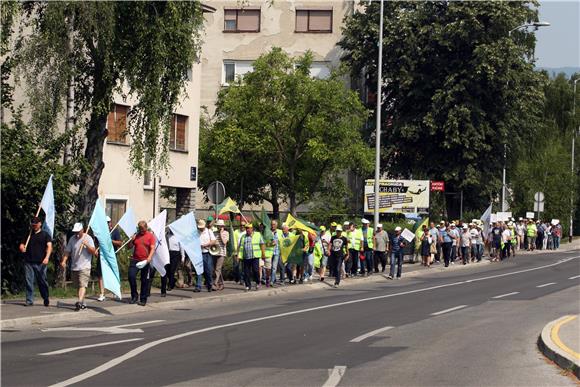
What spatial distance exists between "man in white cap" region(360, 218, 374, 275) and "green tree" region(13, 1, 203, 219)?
1130 centimetres

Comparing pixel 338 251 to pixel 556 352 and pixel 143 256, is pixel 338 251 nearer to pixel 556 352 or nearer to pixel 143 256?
pixel 143 256

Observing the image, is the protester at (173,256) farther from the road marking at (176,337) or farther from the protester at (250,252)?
the road marking at (176,337)

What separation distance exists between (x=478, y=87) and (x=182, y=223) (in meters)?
34.1

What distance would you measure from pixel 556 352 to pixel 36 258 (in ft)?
36.2

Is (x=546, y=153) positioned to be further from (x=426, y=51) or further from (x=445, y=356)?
(x=445, y=356)

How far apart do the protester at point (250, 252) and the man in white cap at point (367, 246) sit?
7237 mm

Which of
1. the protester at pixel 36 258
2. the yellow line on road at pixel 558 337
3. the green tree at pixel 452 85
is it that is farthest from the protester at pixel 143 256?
the green tree at pixel 452 85

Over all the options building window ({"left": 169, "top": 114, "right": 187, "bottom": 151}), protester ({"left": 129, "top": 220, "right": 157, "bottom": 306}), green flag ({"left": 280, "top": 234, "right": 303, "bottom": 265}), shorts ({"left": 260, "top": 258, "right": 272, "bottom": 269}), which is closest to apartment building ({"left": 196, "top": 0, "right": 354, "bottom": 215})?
building window ({"left": 169, "top": 114, "right": 187, "bottom": 151})

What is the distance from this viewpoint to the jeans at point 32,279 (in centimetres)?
2025

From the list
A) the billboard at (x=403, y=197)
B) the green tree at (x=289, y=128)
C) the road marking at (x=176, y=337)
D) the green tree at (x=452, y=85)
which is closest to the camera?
the road marking at (x=176, y=337)

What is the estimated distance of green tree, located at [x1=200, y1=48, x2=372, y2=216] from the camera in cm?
5025

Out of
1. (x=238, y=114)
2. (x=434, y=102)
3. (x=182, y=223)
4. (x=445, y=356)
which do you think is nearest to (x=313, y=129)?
(x=238, y=114)

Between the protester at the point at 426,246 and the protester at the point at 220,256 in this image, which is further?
the protester at the point at 426,246

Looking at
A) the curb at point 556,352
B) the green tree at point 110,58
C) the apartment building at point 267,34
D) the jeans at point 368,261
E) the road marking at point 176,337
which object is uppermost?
the apartment building at point 267,34
